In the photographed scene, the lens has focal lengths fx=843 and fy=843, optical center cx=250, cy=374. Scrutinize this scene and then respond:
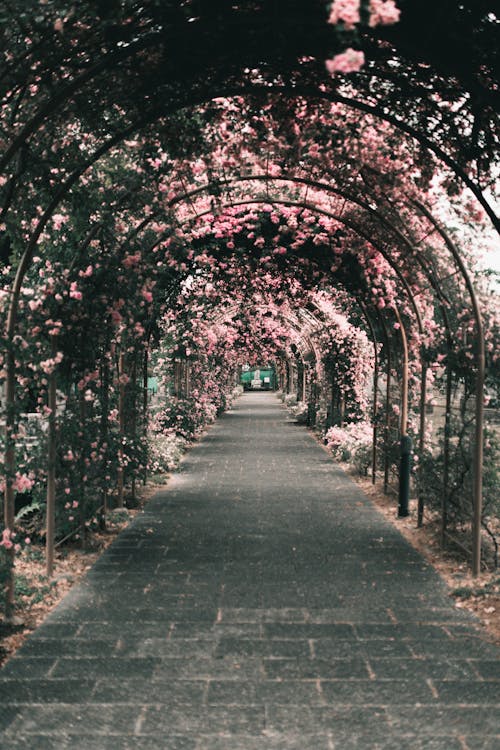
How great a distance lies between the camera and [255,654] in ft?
14.7

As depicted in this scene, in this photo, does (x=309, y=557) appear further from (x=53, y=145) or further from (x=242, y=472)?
(x=242, y=472)

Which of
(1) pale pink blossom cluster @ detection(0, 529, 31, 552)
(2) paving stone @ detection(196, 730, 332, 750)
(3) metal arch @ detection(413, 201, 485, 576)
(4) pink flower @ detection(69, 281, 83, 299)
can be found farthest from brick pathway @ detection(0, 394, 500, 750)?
(4) pink flower @ detection(69, 281, 83, 299)

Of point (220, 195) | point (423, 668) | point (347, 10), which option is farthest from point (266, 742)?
point (220, 195)

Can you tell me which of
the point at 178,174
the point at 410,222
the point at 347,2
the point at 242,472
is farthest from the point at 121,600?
the point at 242,472

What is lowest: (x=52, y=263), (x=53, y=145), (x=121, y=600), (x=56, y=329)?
(x=121, y=600)

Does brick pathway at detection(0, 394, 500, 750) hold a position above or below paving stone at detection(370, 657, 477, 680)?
below

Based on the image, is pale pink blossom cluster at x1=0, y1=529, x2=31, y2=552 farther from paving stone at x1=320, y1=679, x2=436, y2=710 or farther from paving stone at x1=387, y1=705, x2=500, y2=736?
paving stone at x1=387, y1=705, x2=500, y2=736

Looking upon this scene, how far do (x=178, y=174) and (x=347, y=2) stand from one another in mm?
4521

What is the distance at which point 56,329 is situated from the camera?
19.3 feet

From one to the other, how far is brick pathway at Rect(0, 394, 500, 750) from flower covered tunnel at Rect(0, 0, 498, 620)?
75 cm

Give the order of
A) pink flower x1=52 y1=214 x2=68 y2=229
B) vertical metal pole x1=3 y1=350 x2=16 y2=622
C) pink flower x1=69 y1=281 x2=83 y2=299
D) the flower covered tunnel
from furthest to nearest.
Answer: pink flower x1=52 y1=214 x2=68 y2=229, pink flower x1=69 y1=281 x2=83 y2=299, vertical metal pole x1=3 y1=350 x2=16 y2=622, the flower covered tunnel

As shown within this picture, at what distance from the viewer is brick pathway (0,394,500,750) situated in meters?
3.51

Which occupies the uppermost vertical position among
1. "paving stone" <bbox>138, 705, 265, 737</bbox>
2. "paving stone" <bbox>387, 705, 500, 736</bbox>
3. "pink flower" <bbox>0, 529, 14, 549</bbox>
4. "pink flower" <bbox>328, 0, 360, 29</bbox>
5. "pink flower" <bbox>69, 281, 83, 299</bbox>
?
"pink flower" <bbox>328, 0, 360, 29</bbox>

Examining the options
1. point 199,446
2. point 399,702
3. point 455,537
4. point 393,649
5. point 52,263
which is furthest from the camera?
point 199,446
